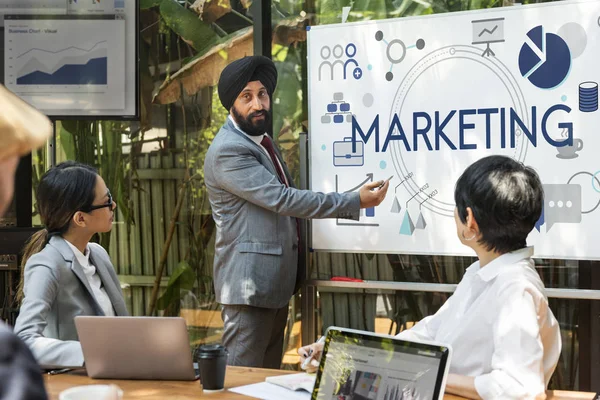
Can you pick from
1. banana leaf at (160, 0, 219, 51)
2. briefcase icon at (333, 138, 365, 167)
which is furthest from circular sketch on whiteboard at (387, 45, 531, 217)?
banana leaf at (160, 0, 219, 51)

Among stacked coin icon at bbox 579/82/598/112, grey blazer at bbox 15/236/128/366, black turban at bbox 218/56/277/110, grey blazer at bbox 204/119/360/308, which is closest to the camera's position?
grey blazer at bbox 15/236/128/366

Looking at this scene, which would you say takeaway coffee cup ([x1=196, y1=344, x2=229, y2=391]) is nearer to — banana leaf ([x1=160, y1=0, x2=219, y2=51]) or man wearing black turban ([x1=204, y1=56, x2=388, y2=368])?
man wearing black turban ([x1=204, y1=56, x2=388, y2=368])

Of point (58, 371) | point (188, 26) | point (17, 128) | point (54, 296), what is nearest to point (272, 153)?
point (188, 26)

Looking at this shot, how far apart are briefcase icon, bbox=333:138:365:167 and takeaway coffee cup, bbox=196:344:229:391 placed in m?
2.04

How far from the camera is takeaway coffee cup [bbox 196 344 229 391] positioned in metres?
2.19

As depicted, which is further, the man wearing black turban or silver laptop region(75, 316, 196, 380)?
the man wearing black turban

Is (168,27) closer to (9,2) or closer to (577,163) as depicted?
(9,2)

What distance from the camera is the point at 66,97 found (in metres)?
4.70

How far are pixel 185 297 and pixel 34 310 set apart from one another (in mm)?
2422

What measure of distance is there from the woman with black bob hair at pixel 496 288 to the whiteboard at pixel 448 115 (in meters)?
1.60

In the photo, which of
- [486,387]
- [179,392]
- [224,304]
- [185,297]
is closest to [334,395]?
[486,387]

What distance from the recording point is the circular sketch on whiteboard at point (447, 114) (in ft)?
12.5

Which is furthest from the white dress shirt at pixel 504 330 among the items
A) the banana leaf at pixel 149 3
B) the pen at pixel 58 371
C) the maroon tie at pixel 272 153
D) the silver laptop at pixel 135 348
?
the banana leaf at pixel 149 3

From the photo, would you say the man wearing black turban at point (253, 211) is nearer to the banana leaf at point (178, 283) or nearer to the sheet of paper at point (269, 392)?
the banana leaf at point (178, 283)
